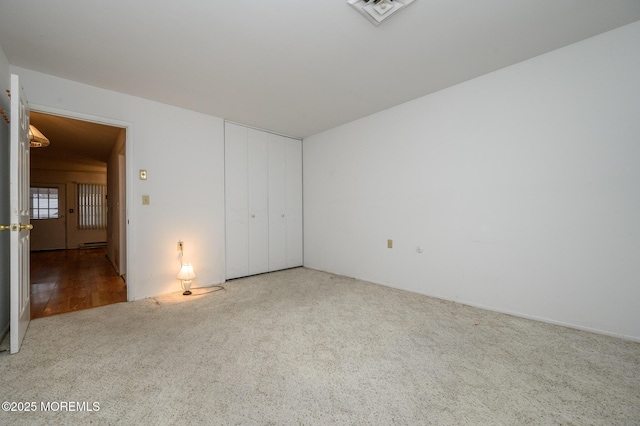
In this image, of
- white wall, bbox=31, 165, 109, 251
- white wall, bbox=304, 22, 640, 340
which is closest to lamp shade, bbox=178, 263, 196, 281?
white wall, bbox=304, 22, 640, 340

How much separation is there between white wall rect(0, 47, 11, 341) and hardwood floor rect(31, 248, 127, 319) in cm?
52

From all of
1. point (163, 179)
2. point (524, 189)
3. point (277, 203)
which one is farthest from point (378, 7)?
point (277, 203)

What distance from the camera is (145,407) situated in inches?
54.4

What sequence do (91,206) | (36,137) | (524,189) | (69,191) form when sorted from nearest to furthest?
(524,189) < (36,137) < (69,191) < (91,206)

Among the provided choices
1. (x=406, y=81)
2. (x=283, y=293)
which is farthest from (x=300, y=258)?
(x=406, y=81)

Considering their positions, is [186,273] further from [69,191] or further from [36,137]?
[69,191]

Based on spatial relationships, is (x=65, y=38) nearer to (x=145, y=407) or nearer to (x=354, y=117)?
(x=145, y=407)

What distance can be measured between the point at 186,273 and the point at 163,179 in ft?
4.09

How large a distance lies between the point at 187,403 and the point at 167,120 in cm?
325

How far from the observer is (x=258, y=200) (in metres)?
4.38

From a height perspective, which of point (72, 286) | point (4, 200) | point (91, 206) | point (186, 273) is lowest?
point (72, 286)

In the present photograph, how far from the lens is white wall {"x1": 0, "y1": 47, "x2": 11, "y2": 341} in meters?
2.13

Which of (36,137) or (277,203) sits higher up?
(36,137)

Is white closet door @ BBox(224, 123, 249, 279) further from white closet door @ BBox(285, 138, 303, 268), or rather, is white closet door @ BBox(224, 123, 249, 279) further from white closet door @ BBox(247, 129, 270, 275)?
white closet door @ BBox(285, 138, 303, 268)
